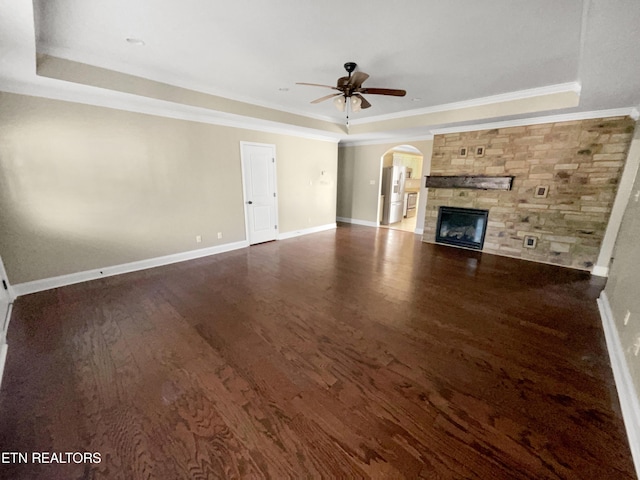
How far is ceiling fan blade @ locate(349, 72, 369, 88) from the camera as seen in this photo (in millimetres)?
2818

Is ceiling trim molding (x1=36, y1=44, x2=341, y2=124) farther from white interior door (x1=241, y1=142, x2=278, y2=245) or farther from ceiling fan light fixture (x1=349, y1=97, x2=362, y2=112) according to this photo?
ceiling fan light fixture (x1=349, y1=97, x2=362, y2=112)

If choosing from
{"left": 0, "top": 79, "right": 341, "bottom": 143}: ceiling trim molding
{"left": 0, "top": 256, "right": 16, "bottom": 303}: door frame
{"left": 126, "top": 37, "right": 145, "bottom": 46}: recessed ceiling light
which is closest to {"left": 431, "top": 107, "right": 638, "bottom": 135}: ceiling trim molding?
{"left": 0, "top": 79, "right": 341, "bottom": 143}: ceiling trim molding

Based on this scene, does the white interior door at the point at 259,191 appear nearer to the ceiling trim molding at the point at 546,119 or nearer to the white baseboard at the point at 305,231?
the white baseboard at the point at 305,231

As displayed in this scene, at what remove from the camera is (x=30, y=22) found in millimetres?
1821

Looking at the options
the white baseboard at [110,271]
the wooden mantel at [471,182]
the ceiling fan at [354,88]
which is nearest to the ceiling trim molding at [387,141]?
the wooden mantel at [471,182]

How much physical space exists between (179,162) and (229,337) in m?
3.26

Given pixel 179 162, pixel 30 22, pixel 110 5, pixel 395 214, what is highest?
pixel 110 5

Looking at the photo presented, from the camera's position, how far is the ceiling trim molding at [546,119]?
3.74m

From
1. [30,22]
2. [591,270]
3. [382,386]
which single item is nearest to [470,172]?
[591,270]

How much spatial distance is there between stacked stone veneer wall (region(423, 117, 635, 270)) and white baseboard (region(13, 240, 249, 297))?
5330mm

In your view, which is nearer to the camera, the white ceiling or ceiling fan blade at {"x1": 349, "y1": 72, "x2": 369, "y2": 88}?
the white ceiling

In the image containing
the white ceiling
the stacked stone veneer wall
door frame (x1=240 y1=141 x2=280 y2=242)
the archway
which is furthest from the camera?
the archway

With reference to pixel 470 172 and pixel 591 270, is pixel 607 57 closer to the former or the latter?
pixel 470 172

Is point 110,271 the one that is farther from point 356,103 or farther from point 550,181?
point 550,181
